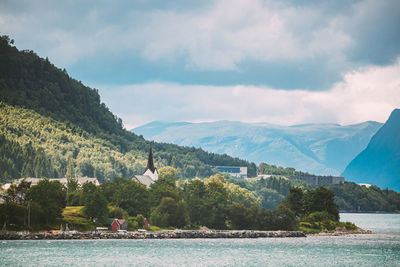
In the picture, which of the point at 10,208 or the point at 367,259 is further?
the point at 10,208

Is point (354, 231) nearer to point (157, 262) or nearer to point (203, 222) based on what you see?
point (203, 222)

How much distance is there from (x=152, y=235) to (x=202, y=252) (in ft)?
92.7

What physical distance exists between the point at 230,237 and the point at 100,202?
29175 millimetres

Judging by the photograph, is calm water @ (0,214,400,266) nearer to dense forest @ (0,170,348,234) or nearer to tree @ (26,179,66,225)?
tree @ (26,179,66,225)

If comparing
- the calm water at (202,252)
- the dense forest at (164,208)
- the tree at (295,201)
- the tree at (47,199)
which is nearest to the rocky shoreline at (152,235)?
the calm water at (202,252)

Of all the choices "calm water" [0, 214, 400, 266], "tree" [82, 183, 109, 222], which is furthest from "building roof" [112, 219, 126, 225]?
"calm water" [0, 214, 400, 266]

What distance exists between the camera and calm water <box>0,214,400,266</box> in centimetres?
9388

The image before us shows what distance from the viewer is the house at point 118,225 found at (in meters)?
139

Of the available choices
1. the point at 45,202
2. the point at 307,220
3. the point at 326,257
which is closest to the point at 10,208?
the point at 45,202

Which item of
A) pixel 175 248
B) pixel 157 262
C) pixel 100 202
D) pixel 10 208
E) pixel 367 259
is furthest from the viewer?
pixel 100 202

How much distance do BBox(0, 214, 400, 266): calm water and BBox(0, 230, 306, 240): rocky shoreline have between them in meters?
4.27

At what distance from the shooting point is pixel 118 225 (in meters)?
140

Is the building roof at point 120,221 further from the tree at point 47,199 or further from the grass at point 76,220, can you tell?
the tree at point 47,199

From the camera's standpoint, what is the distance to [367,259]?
3954 inches
